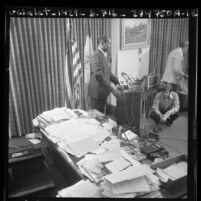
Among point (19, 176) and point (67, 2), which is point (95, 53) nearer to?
point (67, 2)

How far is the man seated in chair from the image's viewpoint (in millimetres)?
1319

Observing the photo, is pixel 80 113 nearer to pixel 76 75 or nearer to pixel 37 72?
pixel 76 75

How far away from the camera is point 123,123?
153 cm

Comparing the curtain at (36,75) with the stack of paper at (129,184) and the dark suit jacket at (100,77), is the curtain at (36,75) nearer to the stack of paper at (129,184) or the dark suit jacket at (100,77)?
the dark suit jacket at (100,77)

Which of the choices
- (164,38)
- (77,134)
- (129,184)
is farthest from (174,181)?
(164,38)

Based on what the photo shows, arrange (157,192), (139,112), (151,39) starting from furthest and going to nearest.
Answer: (139,112) < (151,39) < (157,192)

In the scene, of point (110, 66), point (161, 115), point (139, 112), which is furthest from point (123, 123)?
point (110, 66)

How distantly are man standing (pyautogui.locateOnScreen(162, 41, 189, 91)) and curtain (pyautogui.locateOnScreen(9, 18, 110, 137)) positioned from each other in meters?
0.39

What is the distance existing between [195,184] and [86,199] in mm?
543

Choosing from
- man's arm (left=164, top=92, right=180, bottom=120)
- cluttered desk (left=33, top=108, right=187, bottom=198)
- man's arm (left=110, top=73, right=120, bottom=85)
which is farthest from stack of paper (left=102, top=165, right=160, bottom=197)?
man's arm (left=110, top=73, right=120, bottom=85)

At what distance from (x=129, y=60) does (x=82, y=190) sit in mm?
705

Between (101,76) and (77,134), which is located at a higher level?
(101,76)

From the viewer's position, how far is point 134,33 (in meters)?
1.30

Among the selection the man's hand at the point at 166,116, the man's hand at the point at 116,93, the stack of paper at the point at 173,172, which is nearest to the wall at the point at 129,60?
the man's hand at the point at 116,93
